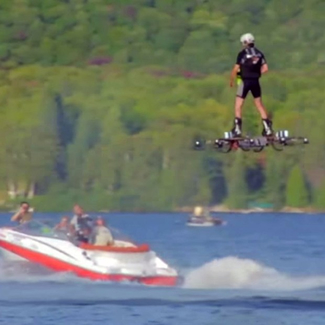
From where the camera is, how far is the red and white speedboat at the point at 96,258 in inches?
1474

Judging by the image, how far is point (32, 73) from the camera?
6220 inches

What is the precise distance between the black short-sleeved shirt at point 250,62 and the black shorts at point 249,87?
138 millimetres

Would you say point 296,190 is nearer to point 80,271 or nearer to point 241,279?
point 241,279

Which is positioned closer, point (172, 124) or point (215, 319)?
point (215, 319)

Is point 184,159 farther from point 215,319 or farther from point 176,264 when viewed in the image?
point 215,319

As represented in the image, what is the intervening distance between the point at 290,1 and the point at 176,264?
12518 cm

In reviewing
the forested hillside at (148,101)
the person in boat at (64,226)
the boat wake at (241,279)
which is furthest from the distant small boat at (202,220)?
the person in boat at (64,226)

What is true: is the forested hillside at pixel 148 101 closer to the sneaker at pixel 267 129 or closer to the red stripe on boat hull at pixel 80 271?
the red stripe on boat hull at pixel 80 271

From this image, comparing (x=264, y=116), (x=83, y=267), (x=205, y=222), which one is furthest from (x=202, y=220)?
(x=264, y=116)

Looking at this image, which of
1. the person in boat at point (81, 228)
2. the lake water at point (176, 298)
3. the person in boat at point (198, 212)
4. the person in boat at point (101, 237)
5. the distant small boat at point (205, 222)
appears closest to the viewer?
the lake water at point (176, 298)

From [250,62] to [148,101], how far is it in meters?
122

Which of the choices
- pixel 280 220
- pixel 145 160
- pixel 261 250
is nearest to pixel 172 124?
pixel 145 160

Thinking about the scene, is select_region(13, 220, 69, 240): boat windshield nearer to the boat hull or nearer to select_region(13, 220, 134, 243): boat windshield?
select_region(13, 220, 134, 243): boat windshield

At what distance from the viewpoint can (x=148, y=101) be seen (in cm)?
14350
